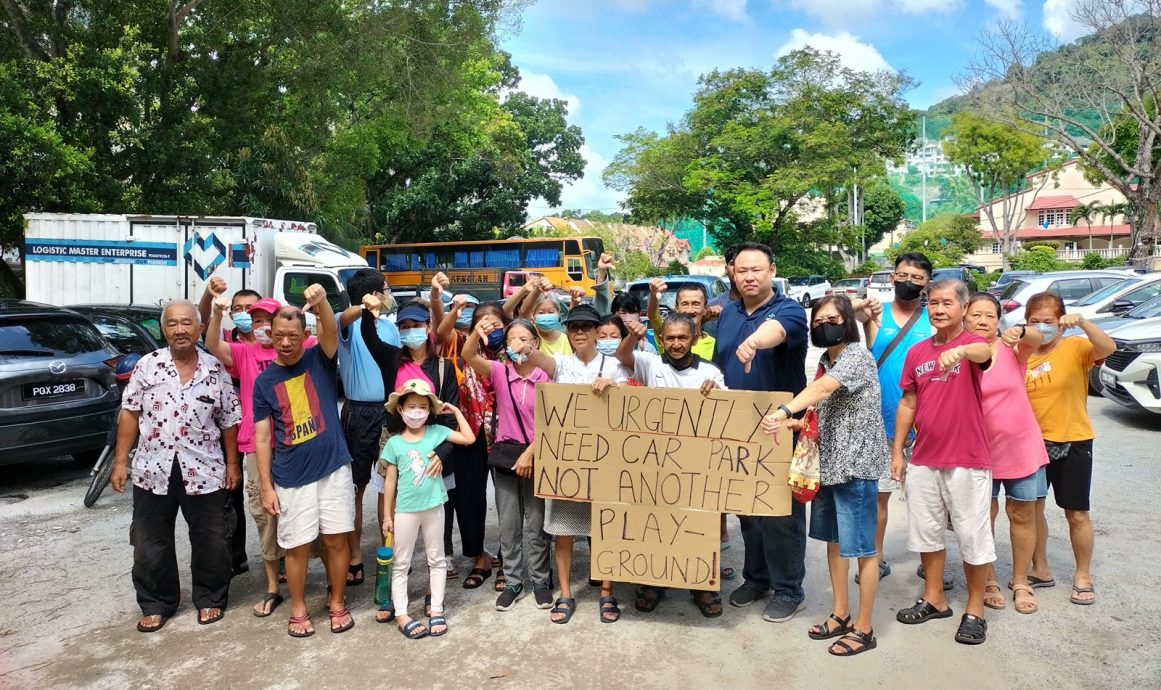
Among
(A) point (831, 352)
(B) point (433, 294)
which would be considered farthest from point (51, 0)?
(A) point (831, 352)

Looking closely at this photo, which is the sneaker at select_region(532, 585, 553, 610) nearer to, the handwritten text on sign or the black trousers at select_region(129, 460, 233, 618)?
the handwritten text on sign

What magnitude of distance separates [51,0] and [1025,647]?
732 inches

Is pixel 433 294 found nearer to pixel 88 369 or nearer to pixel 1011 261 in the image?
pixel 88 369

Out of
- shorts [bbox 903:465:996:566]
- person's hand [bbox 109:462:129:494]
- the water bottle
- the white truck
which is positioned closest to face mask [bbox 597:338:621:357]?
the water bottle

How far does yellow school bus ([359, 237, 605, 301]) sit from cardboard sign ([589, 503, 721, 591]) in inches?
957

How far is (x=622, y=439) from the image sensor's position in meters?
4.33

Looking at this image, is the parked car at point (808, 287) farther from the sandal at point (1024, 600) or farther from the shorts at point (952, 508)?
the shorts at point (952, 508)

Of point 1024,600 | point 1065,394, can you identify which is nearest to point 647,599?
point 1024,600

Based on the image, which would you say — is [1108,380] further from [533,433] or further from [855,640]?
[533,433]

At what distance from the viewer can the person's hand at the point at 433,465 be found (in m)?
4.27

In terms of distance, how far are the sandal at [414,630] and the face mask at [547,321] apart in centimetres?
182

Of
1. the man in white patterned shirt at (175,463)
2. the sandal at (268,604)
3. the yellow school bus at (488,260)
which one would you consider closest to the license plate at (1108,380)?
the sandal at (268,604)

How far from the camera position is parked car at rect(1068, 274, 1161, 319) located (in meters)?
12.5

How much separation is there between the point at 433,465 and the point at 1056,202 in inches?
3129
